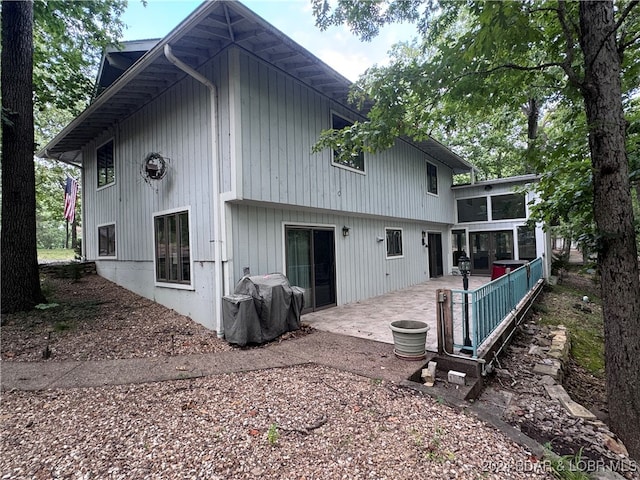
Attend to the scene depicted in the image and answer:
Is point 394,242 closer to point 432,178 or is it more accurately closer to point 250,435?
point 432,178

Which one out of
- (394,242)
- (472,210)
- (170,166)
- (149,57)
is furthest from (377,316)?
(472,210)

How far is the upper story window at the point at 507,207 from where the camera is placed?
12523 mm

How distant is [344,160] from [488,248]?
9.49m

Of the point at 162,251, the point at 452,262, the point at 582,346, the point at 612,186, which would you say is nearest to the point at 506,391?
the point at 612,186

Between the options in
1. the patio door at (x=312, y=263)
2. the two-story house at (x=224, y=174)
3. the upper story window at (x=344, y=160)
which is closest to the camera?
the two-story house at (x=224, y=174)

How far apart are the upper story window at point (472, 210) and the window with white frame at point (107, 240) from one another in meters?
13.3

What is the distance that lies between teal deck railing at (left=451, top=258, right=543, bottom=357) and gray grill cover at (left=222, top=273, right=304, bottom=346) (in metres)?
2.58

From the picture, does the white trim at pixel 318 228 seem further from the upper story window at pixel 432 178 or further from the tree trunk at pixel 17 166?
the upper story window at pixel 432 178

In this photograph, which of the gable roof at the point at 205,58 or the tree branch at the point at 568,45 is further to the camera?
the gable roof at the point at 205,58

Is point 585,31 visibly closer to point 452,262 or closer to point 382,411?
point 382,411

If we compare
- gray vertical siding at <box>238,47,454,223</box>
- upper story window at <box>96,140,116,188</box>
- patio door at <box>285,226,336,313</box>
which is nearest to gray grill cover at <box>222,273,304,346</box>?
patio door at <box>285,226,336,313</box>

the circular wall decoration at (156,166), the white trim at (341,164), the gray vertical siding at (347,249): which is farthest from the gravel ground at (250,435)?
the white trim at (341,164)

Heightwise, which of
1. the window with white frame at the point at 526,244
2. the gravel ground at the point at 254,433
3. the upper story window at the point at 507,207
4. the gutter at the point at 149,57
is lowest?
the gravel ground at the point at 254,433

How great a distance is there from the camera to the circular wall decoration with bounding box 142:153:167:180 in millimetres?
6473
